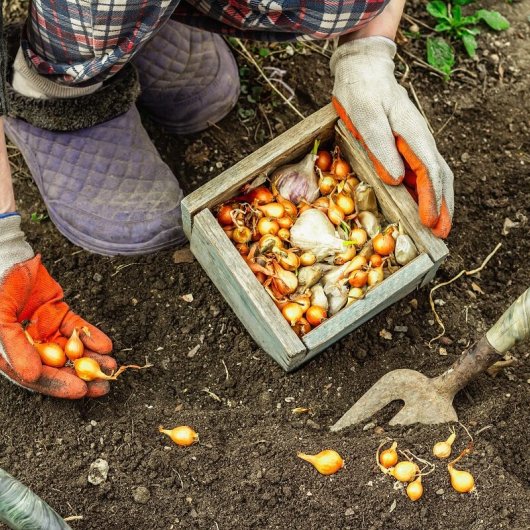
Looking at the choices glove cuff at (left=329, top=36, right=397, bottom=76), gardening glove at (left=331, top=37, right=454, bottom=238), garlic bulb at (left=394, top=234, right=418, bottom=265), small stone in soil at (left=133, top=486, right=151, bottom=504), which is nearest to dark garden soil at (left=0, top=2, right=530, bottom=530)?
small stone in soil at (left=133, top=486, right=151, bottom=504)

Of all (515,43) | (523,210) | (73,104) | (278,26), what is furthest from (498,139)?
(73,104)

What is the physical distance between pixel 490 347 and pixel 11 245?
3.43 ft

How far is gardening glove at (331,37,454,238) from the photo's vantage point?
178 centimetres

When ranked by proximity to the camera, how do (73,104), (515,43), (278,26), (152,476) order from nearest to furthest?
(152,476) → (278,26) → (73,104) → (515,43)

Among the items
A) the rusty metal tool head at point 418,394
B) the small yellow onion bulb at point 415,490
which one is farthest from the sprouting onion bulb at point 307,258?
the small yellow onion bulb at point 415,490

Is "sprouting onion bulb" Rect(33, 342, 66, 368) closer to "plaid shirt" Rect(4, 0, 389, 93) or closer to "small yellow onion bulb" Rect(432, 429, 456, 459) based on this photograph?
"plaid shirt" Rect(4, 0, 389, 93)

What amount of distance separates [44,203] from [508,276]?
1292 mm

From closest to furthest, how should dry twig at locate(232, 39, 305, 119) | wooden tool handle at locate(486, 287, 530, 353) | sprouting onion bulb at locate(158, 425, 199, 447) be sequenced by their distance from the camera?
1. wooden tool handle at locate(486, 287, 530, 353)
2. sprouting onion bulb at locate(158, 425, 199, 447)
3. dry twig at locate(232, 39, 305, 119)

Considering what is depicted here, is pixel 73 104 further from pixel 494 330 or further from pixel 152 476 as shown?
pixel 494 330

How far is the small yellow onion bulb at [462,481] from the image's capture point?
5.35ft

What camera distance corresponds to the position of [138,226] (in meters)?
2.06

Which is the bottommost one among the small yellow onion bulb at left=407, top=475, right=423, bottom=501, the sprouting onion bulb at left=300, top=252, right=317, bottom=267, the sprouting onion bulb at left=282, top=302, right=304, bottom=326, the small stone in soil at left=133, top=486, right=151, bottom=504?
the small yellow onion bulb at left=407, top=475, right=423, bottom=501

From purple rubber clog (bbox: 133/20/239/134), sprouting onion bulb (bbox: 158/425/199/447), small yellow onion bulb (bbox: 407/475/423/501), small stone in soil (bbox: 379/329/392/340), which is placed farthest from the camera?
purple rubber clog (bbox: 133/20/239/134)

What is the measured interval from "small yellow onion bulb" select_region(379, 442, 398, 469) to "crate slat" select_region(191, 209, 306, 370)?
0.27m
